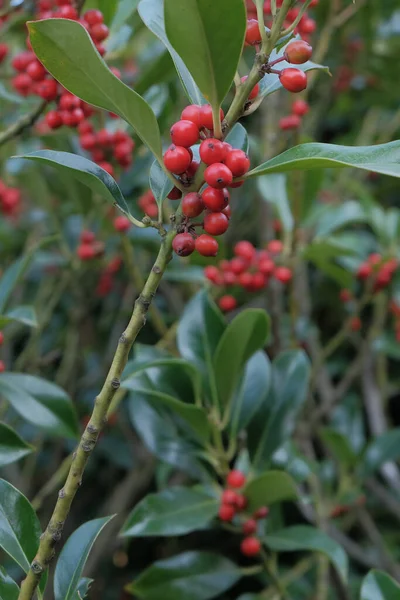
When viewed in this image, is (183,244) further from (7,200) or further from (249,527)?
(7,200)

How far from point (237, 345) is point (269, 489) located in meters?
0.24

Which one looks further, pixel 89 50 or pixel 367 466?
pixel 367 466

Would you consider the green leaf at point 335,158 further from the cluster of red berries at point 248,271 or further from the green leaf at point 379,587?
the cluster of red berries at point 248,271

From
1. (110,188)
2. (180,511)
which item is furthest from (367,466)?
(110,188)

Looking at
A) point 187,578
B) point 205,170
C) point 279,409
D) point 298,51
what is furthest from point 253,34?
point 187,578

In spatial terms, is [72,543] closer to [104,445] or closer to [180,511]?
[180,511]

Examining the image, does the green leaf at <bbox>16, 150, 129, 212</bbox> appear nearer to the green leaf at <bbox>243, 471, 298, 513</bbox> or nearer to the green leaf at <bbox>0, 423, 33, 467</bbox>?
the green leaf at <bbox>0, 423, 33, 467</bbox>

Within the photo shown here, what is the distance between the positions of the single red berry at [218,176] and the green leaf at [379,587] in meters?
0.58

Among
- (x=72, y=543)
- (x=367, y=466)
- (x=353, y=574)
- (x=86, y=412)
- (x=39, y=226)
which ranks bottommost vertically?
(x=353, y=574)

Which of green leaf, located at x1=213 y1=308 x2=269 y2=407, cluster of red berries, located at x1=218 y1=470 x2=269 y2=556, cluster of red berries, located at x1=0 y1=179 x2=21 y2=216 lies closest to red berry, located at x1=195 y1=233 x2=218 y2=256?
green leaf, located at x1=213 y1=308 x2=269 y2=407

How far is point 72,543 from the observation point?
683 millimetres

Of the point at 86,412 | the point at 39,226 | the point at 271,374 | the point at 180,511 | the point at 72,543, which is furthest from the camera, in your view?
the point at 39,226

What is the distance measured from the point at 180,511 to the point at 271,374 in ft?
1.03

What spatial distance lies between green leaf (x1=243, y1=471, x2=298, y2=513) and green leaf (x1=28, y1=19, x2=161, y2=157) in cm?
55
